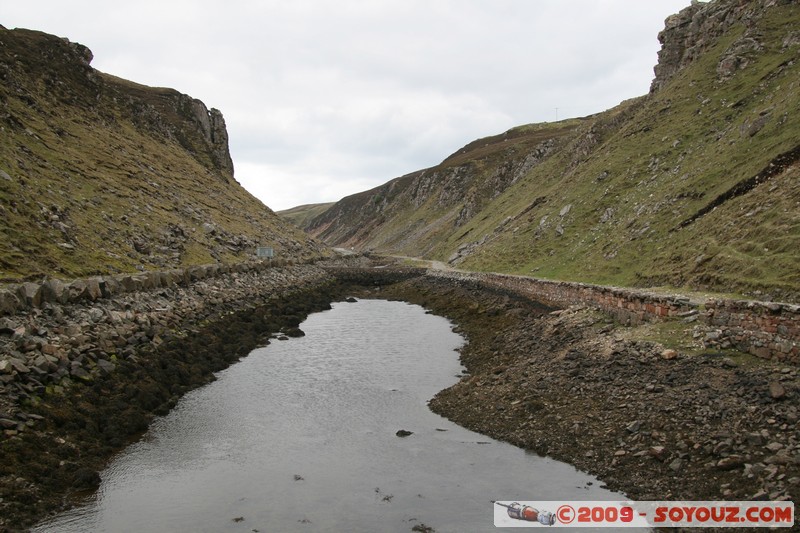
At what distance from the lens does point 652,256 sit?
105ft

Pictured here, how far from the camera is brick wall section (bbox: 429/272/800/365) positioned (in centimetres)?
1488

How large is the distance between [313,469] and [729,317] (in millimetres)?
15280

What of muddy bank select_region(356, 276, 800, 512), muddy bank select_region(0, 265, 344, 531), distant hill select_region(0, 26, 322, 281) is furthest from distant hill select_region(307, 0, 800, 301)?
distant hill select_region(0, 26, 322, 281)

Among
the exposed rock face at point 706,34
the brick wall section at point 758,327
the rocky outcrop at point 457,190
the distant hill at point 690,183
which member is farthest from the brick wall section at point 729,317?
the rocky outcrop at point 457,190

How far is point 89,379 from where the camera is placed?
807 inches

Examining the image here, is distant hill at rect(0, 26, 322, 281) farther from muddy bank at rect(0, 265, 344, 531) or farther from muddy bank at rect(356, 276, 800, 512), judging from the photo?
muddy bank at rect(356, 276, 800, 512)

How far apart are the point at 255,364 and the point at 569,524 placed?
23.3 metres

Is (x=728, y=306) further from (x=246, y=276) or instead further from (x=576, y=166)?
(x=576, y=166)

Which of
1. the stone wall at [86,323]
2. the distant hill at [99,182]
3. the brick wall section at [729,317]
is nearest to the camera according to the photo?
the brick wall section at [729,317]

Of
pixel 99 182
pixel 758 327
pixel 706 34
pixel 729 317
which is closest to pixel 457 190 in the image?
pixel 706 34

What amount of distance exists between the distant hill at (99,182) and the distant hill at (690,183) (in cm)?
3346

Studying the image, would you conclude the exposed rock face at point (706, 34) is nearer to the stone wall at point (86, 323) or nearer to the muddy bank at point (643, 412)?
the muddy bank at point (643, 412)

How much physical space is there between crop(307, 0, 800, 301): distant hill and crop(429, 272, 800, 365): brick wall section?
3.18 meters

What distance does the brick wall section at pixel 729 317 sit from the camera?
14.9m
